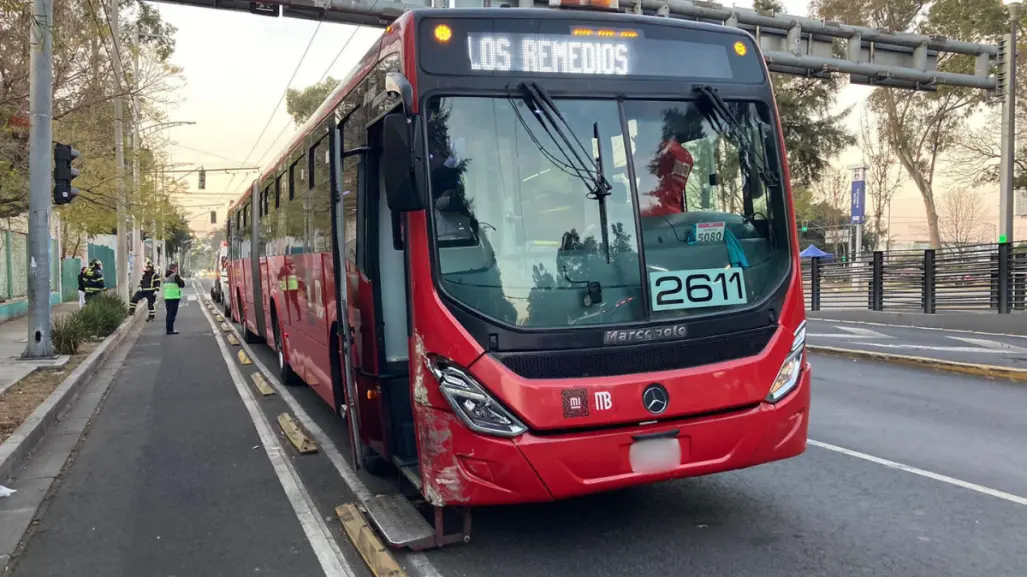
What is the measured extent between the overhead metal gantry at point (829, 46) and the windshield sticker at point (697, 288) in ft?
44.6

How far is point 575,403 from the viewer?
13.8ft

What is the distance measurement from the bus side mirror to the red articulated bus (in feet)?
0.03

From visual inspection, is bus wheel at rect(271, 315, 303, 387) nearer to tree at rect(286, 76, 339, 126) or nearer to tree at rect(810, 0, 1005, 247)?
Answer: tree at rect(810, 0, 1005, 247)

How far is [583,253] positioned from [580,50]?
4.01 ft

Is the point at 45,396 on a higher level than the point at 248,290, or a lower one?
lower

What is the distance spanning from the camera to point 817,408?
9016mm

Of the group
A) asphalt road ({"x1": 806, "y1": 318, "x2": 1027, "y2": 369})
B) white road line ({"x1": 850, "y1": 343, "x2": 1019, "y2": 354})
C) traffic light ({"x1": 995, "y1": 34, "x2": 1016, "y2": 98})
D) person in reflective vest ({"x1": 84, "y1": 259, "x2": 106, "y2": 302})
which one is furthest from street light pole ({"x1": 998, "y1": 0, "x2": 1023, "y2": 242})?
person in reflective vest ({"x1": 84, "y1": 259, "x2": 106, "y2": 302})

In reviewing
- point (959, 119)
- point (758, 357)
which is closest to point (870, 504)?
point (758, 357)

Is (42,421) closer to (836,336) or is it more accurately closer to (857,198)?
(836,336)

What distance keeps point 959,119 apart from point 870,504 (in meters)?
33.1

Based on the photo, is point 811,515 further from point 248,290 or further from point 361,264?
point 248,290

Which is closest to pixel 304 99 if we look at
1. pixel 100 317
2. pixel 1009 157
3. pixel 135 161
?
pixel 135 161

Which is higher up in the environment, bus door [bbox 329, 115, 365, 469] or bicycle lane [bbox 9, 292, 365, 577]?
bus door [bbox 329, 115, 365, 469]

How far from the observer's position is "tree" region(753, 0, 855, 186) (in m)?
34.2
